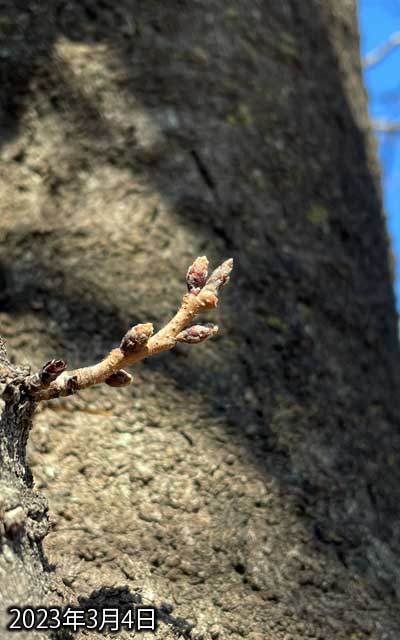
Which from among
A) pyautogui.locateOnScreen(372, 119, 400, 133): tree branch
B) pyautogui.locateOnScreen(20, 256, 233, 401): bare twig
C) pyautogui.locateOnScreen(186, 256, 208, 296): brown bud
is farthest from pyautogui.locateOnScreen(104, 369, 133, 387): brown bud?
pyautogui.locateOnScreen(372, 119, 400, 133): tree branch

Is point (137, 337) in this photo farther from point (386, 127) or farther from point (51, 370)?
point (386, 127)

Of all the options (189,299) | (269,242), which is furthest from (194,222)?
(189,299)

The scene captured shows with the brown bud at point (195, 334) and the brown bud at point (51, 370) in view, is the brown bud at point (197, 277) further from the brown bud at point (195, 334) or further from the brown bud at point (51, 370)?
the brown bud at point (51, 370)

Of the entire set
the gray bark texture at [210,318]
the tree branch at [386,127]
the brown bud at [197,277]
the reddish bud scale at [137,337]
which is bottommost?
the tree branch at [386,127]

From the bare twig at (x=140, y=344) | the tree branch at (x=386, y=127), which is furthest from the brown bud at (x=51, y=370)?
the tree branch at (x=386, y=127)

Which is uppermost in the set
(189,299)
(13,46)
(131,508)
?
(189,299)

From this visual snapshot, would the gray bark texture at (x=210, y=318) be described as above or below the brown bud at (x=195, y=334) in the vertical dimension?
below

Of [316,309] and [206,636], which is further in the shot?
[316,309]

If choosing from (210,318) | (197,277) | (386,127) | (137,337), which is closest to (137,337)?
(137,337)

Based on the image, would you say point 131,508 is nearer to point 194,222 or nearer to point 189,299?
point 189,299
